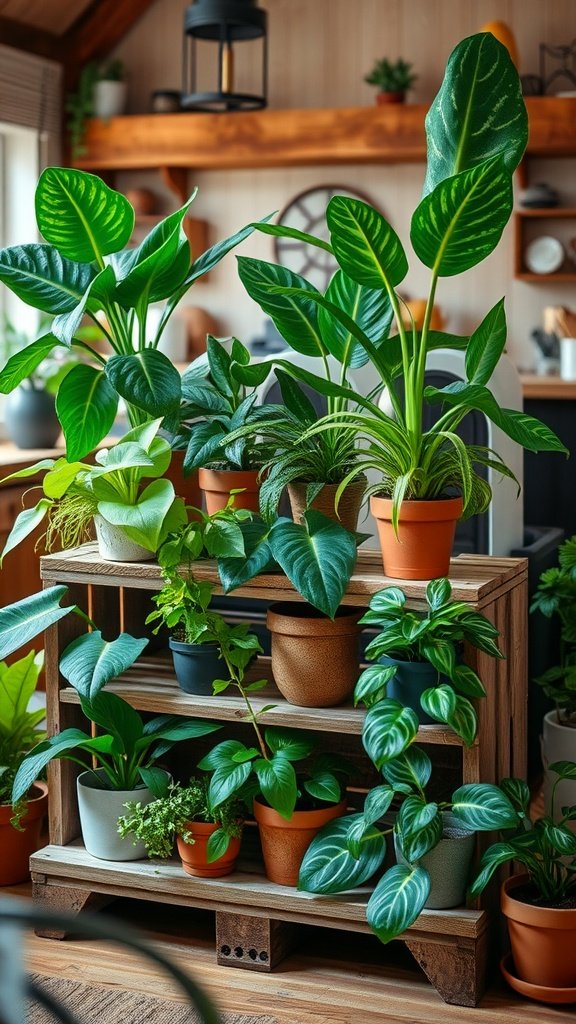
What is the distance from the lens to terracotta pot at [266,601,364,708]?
7.61ft

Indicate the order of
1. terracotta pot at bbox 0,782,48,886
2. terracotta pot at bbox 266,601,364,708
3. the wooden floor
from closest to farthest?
the wooden floor
terracotta pot at bbox 266,601,364,708
terracotta pot at bbox 0,782,48,886

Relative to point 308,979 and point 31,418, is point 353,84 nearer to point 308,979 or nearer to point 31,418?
point 31,418

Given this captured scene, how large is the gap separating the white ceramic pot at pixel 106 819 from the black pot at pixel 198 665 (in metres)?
0.24

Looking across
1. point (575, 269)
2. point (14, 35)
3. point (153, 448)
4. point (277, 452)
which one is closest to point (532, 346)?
point (575, 269)

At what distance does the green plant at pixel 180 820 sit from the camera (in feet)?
7.75

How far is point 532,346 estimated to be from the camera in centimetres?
589

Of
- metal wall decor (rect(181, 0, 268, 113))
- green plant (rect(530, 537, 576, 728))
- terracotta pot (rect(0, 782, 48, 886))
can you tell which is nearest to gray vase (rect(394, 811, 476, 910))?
green plant (rect(530, 537, 576, 728))

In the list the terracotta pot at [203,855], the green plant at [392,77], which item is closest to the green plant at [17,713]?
the terracotta pot at [203,855]

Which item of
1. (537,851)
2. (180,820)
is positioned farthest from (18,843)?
(537,851)

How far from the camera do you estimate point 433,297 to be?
217 centimetres

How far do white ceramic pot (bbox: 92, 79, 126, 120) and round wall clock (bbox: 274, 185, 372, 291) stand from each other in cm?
99

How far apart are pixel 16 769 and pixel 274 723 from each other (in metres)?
0.76

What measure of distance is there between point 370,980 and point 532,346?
4054 millimetres

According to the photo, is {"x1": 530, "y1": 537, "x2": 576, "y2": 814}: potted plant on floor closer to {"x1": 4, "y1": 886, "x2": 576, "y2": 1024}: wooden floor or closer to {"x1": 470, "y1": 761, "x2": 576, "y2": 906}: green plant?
{"x1": 470, "y1": 761, "x2": 576, "y2": 906}: green plant
